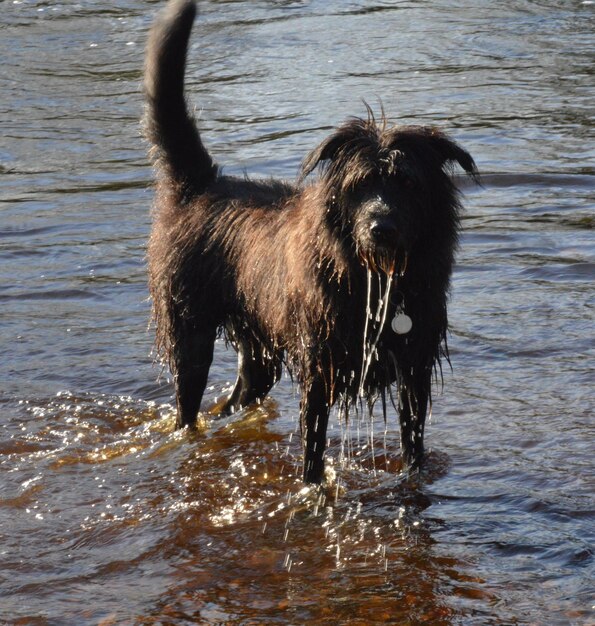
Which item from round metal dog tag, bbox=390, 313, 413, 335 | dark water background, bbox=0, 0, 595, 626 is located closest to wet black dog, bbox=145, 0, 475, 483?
round metal dog tag, bbox=390, 313, 413, 335

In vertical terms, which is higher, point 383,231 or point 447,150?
point 447,150

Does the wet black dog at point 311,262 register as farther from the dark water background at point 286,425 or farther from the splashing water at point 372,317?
the dark water background at point 286,425

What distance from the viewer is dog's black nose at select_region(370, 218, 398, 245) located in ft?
14.6

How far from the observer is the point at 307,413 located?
5.23m

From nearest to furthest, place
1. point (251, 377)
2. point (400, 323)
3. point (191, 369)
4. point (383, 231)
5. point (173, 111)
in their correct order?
1. point (383, 231)
2. point (400, 323)
3. point (173, 111)
4. point (191, 369)
5. point (251, 377)

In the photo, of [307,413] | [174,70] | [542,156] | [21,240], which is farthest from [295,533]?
[542,156]

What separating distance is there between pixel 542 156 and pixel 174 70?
5.13m

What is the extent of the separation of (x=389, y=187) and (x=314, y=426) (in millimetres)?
1227

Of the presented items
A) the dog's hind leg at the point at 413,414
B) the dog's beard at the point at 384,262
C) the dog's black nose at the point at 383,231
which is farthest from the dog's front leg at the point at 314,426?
the dog's black nose at the point at 383,231

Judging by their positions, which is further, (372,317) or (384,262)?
(372,317)

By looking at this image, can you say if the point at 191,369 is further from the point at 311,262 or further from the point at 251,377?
the point at 311,262

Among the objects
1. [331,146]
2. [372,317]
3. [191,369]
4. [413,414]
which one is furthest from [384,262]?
[191,369]

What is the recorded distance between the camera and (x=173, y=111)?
604 centimetres

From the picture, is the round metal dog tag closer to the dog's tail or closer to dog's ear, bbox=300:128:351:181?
dog's ear, bbox=300:128:351:181
